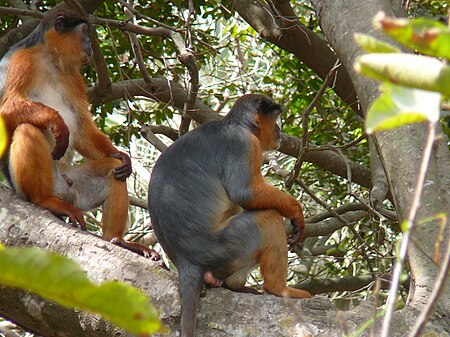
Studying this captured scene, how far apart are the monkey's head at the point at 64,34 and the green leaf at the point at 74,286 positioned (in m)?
4.51

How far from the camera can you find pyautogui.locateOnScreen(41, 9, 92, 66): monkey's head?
5379 mm

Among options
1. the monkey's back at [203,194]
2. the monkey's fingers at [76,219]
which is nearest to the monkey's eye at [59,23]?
the monkey's back at [203,194]

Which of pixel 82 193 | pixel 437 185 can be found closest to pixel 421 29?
pixel 437 185

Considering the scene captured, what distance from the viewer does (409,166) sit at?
3.39m

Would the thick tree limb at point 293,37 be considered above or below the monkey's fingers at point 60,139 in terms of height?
above

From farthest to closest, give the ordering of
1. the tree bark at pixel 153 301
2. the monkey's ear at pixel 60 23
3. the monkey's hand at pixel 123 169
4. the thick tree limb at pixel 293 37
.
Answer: the thick tree limb at pixel 293 37 → the monkey's ear at pixel 60 23 → the monkey's hand at pixel 123 169 → the tree bark at pixel 153 301

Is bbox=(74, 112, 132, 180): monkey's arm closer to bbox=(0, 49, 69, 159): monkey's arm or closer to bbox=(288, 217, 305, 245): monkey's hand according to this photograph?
bbox=(0, 49, 69, 159): monkey's arm

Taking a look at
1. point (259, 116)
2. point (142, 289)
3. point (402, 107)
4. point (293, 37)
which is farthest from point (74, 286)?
point (293, 37)

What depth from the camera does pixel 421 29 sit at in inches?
43.5

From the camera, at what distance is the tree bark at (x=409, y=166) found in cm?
313

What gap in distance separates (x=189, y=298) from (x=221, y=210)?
1.23 m

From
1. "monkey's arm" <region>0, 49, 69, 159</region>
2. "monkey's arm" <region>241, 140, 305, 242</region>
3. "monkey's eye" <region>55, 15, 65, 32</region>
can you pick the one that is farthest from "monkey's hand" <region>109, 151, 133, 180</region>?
"monkey's eye" <region>55, 15, 65, 32</region>

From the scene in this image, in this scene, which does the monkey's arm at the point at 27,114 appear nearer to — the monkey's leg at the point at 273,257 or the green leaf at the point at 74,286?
the monkey's leg at the point at 273,257

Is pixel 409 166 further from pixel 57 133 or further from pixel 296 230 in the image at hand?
pixel 57 133
